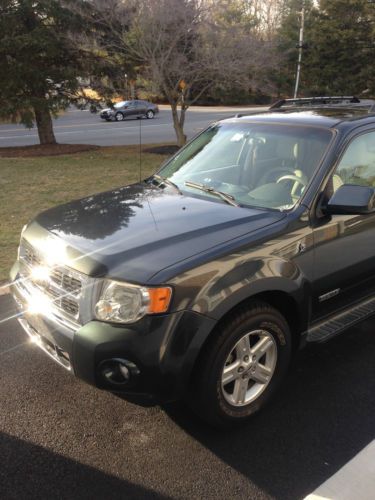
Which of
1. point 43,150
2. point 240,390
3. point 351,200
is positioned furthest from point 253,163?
point 43,150

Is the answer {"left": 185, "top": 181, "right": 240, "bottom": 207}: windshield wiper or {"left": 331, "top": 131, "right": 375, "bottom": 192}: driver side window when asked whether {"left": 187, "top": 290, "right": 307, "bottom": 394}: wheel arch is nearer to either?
{"left": 185, "top": 181, "right": 240, "bottom": 207}: windshield wiper

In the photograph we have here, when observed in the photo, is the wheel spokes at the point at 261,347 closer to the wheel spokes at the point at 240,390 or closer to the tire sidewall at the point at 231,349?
the tire sidewall at the point at 231,349

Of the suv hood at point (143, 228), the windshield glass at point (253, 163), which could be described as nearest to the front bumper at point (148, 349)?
the suv hood at point (143, 228)

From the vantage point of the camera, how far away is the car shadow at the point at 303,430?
2.50 metres

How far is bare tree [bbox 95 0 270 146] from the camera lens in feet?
40.4

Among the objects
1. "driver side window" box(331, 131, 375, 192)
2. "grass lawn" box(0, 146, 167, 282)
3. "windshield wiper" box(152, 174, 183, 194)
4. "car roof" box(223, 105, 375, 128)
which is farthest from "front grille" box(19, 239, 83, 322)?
"grass lawn" box(0, 146, 167, 282)

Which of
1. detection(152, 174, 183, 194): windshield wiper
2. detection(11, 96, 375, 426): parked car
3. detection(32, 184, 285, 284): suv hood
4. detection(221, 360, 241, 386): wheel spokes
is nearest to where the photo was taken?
detection(11, 96, 375, 426): parked car

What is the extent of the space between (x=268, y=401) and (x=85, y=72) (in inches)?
576

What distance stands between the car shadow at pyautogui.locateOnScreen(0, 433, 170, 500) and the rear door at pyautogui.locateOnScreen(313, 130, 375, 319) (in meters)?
1.62

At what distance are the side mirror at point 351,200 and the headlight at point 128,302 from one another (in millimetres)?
1278

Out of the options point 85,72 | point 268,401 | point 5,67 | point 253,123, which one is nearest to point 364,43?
point 85,72

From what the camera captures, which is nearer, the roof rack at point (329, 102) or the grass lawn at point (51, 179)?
the roof rack at point (329, 102)

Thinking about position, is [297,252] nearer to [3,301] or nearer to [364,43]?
[3,301]

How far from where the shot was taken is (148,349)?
7.59 ft
